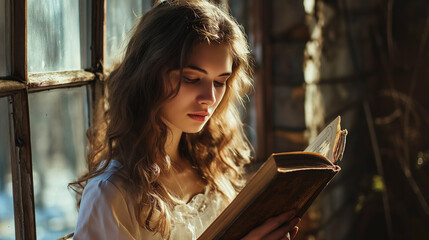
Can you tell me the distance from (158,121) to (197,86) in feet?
0.50

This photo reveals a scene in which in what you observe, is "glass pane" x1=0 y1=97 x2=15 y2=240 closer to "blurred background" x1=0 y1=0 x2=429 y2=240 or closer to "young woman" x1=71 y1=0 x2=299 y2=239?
"blurred background" x1=0 y1=0 x2=429 y2=240

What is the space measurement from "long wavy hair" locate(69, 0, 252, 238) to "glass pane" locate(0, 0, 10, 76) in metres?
0.30

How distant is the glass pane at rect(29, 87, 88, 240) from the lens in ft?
3.65

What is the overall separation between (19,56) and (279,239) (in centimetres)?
70

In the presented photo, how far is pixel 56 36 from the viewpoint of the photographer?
116 cm

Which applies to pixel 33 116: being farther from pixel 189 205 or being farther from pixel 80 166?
pixel 189 205

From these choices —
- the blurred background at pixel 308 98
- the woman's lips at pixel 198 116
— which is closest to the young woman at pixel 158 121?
the woman's lips at pixel 198 116

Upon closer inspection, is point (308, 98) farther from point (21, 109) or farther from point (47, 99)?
point (21, 109)

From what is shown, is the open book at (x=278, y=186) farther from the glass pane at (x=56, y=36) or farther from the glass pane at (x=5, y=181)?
the glass pane at (x=56, y=36)

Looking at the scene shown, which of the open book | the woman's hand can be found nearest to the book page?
the open book

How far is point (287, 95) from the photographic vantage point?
7.20 feet

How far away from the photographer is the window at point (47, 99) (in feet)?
3.23

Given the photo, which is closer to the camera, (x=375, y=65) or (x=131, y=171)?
(x=131, y=171)

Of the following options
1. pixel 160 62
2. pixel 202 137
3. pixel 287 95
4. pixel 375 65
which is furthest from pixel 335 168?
pixel 375 65
